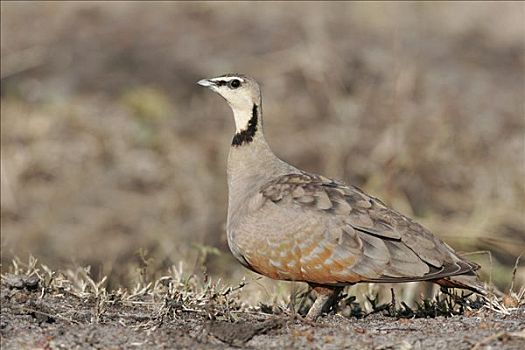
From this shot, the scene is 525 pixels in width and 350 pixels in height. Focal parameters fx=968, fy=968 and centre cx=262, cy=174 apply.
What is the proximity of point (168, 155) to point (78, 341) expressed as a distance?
23.7 ft

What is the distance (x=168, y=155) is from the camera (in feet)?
39.9

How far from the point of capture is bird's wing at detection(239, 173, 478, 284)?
5.75 meters

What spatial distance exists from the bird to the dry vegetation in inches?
99.9

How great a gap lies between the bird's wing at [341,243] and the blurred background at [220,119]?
2.73 metres

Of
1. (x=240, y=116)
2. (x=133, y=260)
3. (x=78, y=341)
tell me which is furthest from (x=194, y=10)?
(x=78, y=341)

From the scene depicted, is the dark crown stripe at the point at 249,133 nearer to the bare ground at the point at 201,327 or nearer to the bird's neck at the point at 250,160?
the bird's neck at the point at 250,160

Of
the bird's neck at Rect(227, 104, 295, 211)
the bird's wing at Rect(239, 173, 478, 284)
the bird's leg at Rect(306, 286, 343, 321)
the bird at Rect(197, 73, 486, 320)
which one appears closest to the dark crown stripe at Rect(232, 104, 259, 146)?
the bird's neck at Rect(227, 104, 295, 211)

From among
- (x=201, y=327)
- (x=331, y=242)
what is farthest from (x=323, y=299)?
(x=201, y=327)

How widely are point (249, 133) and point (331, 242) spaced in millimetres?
1493

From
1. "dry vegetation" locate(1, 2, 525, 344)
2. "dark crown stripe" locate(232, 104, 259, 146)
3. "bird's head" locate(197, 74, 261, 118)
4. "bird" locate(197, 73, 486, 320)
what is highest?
"bird's head" locate(197, 74, 261, 118)

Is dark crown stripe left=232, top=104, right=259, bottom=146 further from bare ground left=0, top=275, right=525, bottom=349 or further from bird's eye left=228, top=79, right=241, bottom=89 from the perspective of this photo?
bare ground left=0, top=275, right=525, bottom=349

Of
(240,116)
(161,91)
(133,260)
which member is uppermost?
(240,116)

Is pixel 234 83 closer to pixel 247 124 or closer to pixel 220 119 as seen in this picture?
pixel 247 124

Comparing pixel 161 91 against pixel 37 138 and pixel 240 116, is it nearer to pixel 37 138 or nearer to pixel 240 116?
pixel 37 138
